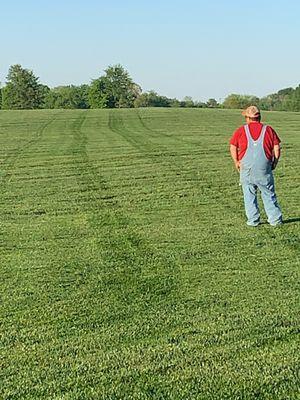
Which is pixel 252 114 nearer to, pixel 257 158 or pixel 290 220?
pixel 257 158

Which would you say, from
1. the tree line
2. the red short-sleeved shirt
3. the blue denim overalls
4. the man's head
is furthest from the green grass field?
the tree line

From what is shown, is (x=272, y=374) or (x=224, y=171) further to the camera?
(x=224, y=171)

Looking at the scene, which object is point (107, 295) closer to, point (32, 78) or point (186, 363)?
point (186, 363)

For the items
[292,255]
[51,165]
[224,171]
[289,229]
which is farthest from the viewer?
[51,165]

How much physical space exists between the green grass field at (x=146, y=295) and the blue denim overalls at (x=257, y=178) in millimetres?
309

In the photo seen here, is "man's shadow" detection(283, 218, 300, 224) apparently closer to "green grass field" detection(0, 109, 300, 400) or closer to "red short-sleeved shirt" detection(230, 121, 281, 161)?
"green grass field" detection(0, 109, 300, 400)

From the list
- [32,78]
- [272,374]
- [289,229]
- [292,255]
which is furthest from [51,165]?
[32,78]

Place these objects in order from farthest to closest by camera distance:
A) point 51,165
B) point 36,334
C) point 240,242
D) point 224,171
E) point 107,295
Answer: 1. point 51,165
2. point 224,171
3. point 240,242
4. point 107,295
5. point 36,334

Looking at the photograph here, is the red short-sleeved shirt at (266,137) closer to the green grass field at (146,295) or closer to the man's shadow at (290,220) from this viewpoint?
the man's shadow at (290,220)

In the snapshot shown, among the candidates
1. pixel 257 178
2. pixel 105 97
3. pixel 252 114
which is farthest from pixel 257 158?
pixel 105 97

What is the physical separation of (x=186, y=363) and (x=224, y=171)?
43.9 feet

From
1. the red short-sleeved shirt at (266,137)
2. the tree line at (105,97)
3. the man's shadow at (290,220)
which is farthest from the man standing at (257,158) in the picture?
the tree line at (105,97)

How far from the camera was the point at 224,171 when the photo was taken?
18.4 m

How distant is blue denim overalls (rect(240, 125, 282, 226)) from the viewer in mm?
10695
